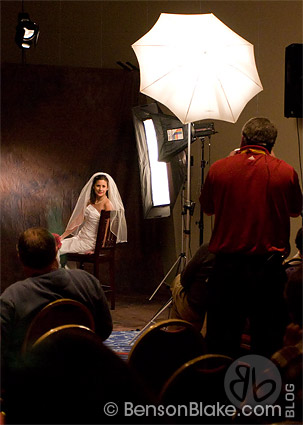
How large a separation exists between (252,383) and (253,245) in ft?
3.54

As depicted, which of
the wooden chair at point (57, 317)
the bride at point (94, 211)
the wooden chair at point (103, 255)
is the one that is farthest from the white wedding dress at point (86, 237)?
the wooden chair at point (57, 317)

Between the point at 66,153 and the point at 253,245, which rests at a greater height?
the point at 66,153

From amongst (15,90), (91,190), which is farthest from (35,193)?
(15,90)

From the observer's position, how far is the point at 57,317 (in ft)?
6.82

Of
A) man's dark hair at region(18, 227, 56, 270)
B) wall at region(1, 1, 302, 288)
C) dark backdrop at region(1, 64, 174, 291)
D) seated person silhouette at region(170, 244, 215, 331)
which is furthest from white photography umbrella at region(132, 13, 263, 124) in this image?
dark backdrop at region(1, 64, 174, 291)

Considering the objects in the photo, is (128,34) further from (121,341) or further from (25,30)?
(121,341)

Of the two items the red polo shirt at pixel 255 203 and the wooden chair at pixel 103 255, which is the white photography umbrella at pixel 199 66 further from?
the wooden chair at pixel 103 255

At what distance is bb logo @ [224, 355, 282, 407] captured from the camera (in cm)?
145

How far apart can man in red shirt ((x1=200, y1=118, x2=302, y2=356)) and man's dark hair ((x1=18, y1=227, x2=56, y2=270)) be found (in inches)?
30.1

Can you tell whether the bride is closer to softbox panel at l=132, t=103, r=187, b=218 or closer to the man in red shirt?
softbox panel at l=132, t=103, r=187, b=218

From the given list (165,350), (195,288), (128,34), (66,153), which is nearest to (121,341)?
(195,288)

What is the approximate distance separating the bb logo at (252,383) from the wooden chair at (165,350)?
250 mm

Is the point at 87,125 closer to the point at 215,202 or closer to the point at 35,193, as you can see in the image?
the point at 35,193

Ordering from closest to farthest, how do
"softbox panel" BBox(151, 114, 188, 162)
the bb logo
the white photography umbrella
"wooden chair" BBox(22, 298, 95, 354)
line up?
the bb logo < "wooden chair" BBox(22, 298, 95, 354) < the white photography umbrella < "softbox panel" BBox(151, 114, 188, 162)
